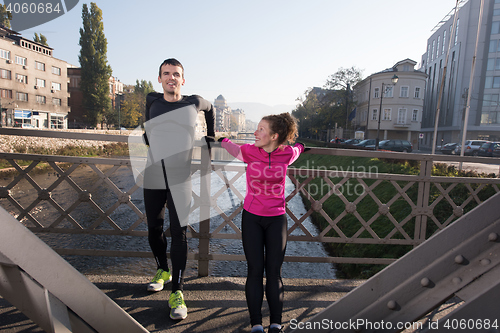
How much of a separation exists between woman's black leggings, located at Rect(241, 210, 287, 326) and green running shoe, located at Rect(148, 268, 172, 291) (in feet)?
3.70

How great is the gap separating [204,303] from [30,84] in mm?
53973

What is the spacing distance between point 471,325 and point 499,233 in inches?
14.4

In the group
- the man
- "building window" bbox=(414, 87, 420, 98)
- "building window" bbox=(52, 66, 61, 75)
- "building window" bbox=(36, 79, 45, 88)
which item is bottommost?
the man

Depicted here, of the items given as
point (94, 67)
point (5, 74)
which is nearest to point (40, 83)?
point (5, 74)

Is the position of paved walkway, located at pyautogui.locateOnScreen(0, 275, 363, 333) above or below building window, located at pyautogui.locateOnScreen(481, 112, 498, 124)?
below

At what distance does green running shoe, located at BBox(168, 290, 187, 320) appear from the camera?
256cm

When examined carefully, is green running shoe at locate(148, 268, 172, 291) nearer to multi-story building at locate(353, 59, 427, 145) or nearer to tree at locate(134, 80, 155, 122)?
multi-story building at locate(353, 59, 427, 145)

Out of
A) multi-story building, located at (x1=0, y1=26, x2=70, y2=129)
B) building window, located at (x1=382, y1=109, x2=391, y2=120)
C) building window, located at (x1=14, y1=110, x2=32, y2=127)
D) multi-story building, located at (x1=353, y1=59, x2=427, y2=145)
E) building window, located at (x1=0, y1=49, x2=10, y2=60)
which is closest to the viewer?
building window, located at (x1=0, y1=49, x2=10, y2=60)

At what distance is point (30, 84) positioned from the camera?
44500 mm

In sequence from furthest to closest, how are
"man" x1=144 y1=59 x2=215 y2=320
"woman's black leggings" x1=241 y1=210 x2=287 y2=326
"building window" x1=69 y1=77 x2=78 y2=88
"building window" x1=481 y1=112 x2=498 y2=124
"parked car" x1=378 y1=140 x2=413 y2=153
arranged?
"building window" x1=69 y1=77 x2=78 y2=88
"building window" x1=481 y1=112 x2=498 y2=124
"parked car" x1=378 y1=140 x2=413 y2=153
"man" x1=144 y1=59 x2=215 y2=320
"woman's black leggings" x1=241 y1=210 x2=287 y2=326

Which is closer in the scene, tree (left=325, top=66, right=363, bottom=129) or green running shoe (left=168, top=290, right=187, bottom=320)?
green running shoe (left=168, top=290, right=187, bottom=320)

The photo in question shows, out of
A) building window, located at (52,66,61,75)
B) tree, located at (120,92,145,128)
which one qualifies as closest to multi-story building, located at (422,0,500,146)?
tree, located at (120,92,145,128)

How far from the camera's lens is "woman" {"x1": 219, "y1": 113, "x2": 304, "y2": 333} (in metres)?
2.30

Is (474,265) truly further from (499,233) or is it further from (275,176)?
(275,176)
